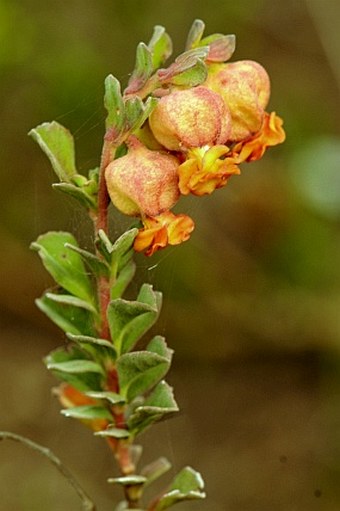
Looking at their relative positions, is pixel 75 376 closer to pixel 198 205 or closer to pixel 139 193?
pixel 139 193

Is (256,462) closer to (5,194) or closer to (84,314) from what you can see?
(5,194)

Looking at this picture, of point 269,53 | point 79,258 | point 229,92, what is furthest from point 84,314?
point 269,53

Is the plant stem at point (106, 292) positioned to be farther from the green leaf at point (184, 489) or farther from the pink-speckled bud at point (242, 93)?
the pink-speckled bud at point (242, 93)

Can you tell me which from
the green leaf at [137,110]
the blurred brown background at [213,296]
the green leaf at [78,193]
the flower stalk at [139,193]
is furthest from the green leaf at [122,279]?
the blurred brown background at [213,296]

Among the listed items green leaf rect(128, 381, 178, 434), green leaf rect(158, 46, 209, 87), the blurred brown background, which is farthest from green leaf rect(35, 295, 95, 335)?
the blurred brown background

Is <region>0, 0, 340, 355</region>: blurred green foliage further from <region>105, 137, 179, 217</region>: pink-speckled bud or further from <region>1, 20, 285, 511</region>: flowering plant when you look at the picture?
<region>105, 137, 179, 217</region>: pink-speckled bud
